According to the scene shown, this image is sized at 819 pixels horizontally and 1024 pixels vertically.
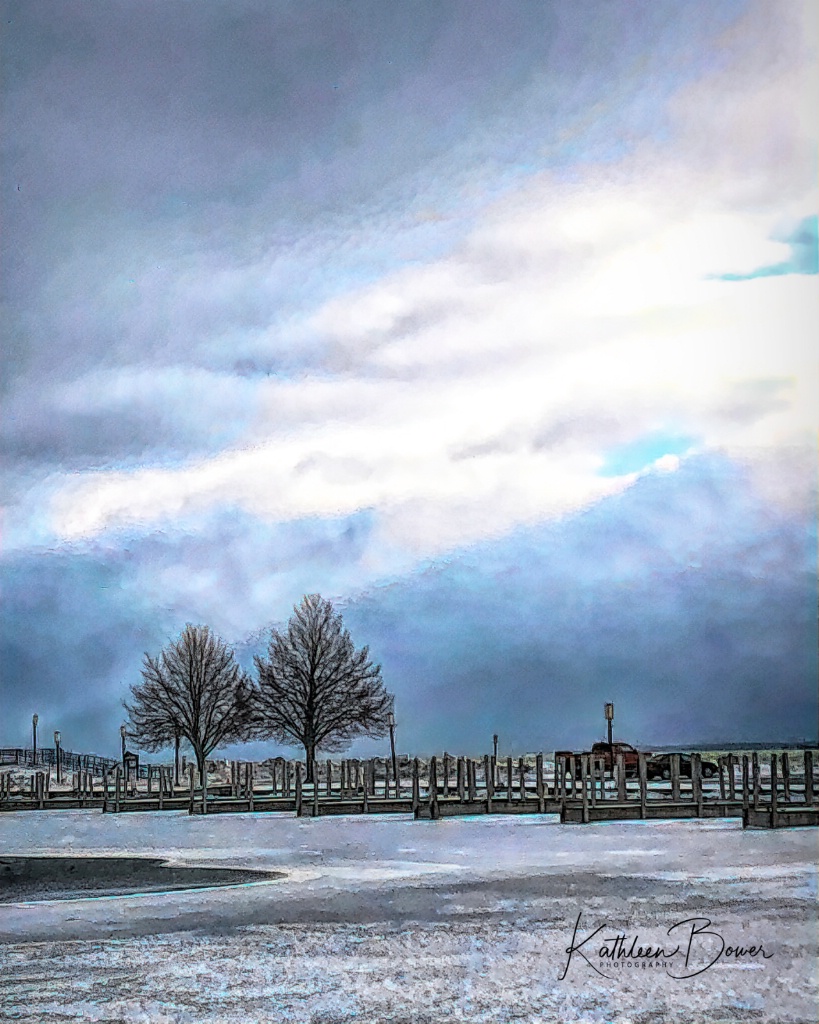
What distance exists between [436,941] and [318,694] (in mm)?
34443

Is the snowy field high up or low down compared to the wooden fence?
up

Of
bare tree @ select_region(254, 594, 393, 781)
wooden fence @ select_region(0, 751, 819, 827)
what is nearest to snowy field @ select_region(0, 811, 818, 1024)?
wooden fence @ select_region(0, 751, 819, 827)

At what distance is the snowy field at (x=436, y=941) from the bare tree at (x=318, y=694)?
87.1 ft

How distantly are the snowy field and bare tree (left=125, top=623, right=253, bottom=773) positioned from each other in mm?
28271

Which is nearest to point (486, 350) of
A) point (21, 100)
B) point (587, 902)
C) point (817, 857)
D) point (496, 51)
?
point (496, 51)

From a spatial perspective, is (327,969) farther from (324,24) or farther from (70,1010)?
(324,24)

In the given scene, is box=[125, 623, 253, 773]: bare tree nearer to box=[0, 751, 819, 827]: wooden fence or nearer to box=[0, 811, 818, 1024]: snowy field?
box=[0, 751, 819, 827]: wooden fence

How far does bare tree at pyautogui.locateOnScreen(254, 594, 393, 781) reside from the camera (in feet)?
144

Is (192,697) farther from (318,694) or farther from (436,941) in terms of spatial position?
(436,941)

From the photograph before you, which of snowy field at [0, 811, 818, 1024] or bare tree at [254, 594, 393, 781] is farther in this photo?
bare tree at [254, 594, 393, 781]

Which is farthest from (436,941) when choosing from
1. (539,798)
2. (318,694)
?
(318,694)

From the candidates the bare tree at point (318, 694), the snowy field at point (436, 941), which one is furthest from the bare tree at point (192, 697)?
the snowy field at point (436, 941)

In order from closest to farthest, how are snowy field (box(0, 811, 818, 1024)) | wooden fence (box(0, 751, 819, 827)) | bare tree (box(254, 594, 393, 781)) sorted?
1. snowy field (box(0, 811, 818, 1024))
2. wooden fence (box(0, 751, 819, 827))
3. bare tree (box(254, 594, 393, 781))

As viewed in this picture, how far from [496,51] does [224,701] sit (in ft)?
106
